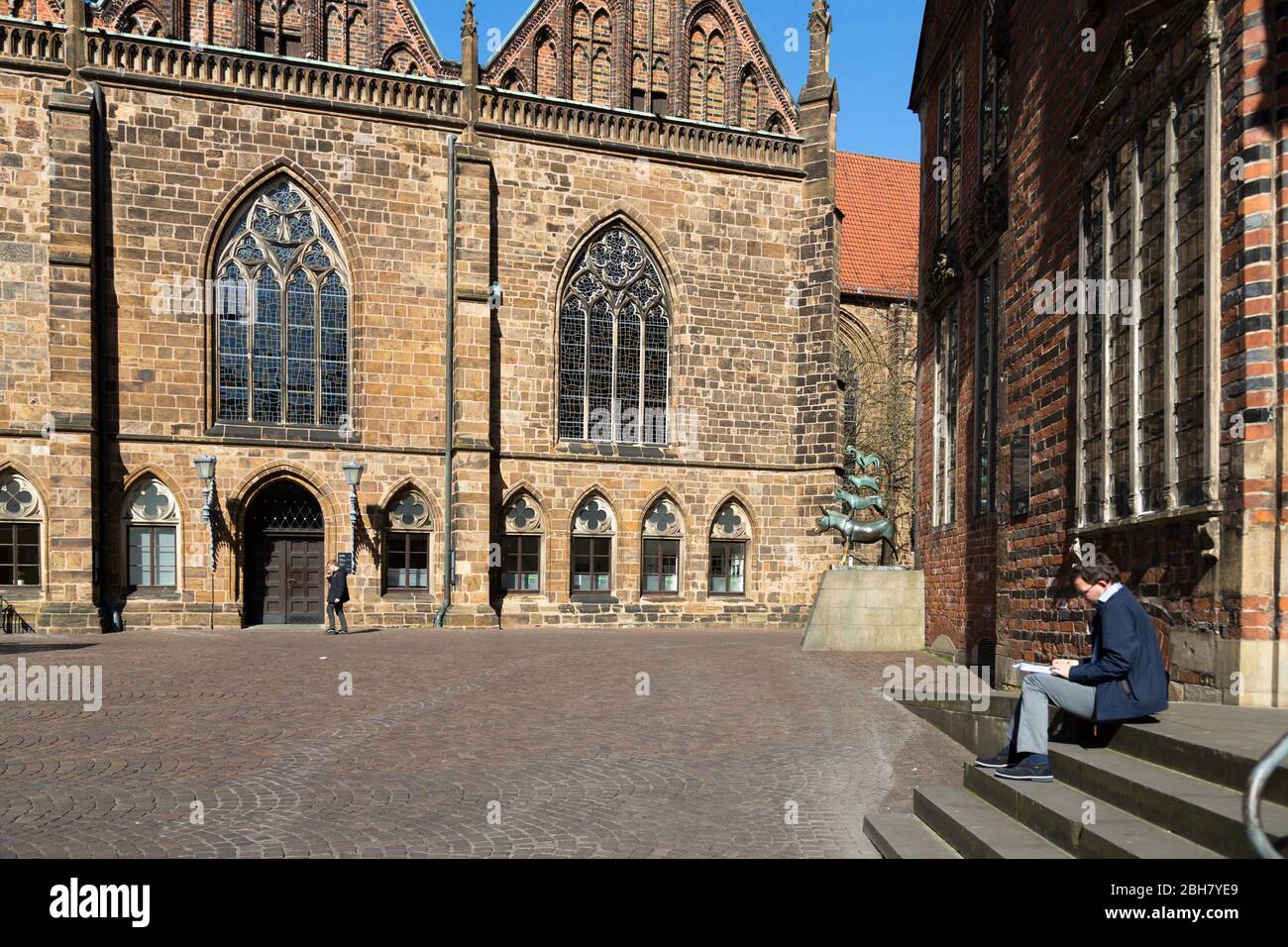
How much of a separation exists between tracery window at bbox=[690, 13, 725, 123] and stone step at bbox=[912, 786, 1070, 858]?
25151 millimetres

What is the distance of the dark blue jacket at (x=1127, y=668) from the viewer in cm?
610

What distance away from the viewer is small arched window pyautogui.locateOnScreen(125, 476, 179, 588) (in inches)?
876

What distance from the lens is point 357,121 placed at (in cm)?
2417

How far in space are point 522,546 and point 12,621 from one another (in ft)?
33.6

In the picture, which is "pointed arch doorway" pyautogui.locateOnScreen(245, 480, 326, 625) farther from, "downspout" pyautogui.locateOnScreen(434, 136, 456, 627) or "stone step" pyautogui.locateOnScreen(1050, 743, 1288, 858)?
"stone step" pyautogui.locateOnScreen(1050, 743, 1288, 858)

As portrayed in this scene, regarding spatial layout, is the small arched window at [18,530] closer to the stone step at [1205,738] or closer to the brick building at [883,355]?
the stone step at [1205,738]

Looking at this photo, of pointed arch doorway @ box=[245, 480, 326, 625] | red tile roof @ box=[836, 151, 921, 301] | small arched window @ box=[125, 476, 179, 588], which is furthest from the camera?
red tile roof @ box=[836, 151, 921, 301]

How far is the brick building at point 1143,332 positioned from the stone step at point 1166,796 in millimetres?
1434

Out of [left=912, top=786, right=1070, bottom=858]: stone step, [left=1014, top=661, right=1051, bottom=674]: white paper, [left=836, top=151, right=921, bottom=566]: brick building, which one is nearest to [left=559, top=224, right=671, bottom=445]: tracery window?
[left=836, top=151, right=921, bottom=566]: brick building

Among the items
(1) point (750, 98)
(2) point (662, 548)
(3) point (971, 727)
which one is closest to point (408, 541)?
(2) point (662, 548)

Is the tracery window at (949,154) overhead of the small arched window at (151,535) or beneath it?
overhead

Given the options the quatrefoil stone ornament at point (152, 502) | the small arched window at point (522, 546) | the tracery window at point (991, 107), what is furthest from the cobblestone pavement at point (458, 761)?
the small arched window at point (522, 546)
